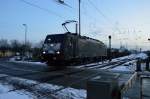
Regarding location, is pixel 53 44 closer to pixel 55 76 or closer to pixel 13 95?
pixel 55 76

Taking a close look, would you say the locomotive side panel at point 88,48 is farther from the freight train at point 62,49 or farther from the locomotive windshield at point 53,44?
the locomotive windshield at point 53,44

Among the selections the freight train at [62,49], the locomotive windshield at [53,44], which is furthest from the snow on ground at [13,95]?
the locomotive windshield at [53,44]

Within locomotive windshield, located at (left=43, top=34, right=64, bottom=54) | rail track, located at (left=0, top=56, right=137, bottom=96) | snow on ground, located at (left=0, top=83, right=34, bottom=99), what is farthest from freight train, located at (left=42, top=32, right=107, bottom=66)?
snow on ground, located at (left=0, top=83, right=34, bottom=99)

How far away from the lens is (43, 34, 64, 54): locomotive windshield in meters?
31.9

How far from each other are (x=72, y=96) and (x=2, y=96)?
9.11ft

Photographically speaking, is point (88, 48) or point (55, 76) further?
point (88, 48)

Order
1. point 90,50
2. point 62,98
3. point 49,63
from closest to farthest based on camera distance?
1. point 62,98
2. point 49,63
3. point 90,50

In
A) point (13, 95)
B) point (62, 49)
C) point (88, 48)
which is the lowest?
point (13, 95)

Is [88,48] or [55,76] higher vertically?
[88,48]

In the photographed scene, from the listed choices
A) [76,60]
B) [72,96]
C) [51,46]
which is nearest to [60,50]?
[51,46]

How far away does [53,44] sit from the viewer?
32.2 meters

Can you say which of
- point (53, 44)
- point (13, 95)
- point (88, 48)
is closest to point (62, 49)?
point (53, 44)

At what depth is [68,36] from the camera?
3247cm

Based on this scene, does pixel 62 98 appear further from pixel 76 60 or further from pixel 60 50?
pixel 76 60
